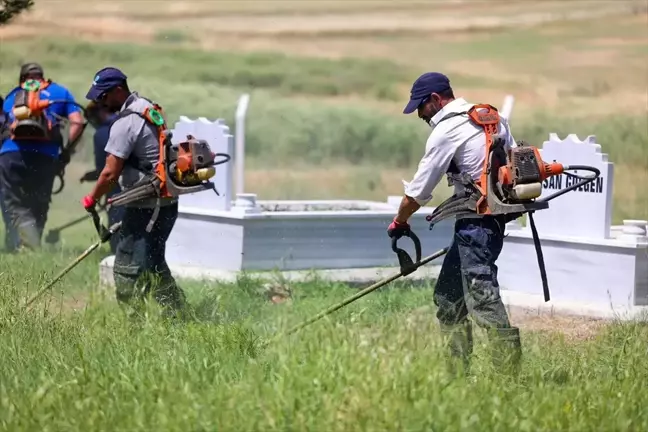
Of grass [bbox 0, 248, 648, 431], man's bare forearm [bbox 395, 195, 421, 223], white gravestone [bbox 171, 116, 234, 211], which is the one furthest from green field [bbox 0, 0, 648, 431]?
white gravestone [bbox 171, 116, 234, 211]

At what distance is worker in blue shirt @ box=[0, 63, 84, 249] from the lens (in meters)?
13.3

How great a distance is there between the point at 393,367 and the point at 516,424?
57 centimetres

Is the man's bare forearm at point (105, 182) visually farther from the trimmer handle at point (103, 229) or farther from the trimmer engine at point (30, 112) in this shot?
the trimmer engine at point (30, 112)

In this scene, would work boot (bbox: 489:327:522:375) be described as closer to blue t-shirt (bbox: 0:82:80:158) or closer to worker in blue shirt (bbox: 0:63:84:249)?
worker in blue shirt (bbox: 0:63:84:249)

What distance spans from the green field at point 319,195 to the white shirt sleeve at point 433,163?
2.25 feet

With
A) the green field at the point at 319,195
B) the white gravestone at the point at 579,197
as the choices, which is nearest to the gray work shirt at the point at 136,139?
the green field at the point at 319,195

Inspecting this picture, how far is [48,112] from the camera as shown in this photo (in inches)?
526

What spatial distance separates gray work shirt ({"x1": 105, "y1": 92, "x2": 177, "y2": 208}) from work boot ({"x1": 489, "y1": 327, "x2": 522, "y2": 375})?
9.24ft

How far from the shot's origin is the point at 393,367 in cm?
641

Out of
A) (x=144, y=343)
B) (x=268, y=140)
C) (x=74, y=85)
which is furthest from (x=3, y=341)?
(x=74, y=85)

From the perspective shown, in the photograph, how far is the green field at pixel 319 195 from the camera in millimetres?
6375

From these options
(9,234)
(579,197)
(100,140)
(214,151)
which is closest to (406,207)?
(579,197)

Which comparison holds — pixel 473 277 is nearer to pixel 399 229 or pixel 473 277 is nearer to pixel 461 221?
pixel 461 221

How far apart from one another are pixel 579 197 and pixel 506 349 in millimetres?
3681
